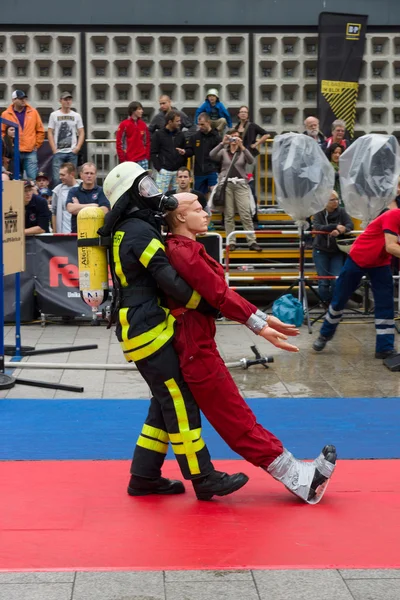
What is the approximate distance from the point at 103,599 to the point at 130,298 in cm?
180

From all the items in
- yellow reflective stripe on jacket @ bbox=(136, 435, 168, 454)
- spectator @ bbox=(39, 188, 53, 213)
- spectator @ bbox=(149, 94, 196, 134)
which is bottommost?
yellow reflective stripe on jacket @ bbox=(136, 435, 168, 454)

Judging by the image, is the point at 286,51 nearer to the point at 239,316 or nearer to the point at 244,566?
the point at 239,316

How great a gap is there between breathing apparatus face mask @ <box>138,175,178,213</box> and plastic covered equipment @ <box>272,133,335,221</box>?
6.43 meters

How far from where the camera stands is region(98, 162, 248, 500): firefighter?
5.61m

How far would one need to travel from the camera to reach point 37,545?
512cm

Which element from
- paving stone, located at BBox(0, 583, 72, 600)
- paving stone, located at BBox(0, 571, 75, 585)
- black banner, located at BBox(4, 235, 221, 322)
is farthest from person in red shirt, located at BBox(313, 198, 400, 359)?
paving stone, located at BBox(0, 583, 72, 600)

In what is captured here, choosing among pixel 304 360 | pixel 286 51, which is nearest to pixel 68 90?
pixel 286 51

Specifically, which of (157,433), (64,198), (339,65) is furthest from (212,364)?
(339,65)

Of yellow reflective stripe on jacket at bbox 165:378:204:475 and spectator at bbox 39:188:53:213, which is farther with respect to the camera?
spectator at bbox 39:188:53:213

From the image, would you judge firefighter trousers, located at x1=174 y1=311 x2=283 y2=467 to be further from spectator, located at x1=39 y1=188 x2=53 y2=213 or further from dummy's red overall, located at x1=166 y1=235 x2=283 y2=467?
spectator, located at x1=39 y1=188 x2=53 y2=213

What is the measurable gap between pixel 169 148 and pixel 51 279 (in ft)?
11.8

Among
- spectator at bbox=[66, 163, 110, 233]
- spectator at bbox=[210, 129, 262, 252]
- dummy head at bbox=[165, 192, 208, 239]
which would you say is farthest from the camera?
spectator at bbox=[210, 129, 262, 252]

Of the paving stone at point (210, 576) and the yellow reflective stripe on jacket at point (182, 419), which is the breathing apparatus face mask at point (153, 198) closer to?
the yellow reflective stripe on jacket at point (182, 419)

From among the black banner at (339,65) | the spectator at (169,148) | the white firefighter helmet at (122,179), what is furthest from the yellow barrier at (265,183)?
the white firefighter helmet at (122,179)
